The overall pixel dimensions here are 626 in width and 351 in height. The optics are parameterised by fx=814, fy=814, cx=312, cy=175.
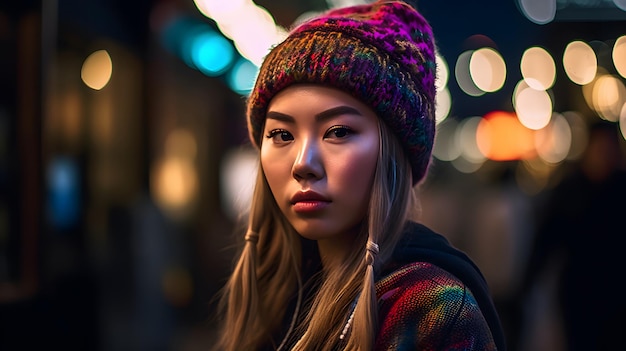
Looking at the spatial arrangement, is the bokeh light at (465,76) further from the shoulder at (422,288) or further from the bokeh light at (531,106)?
the shoulder at (422,288)

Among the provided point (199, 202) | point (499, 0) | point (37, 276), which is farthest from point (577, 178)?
point (199, 202)

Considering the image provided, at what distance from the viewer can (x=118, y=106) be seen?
27.2ft

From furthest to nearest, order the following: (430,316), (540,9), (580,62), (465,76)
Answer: (465,76) → (580,62) → (540,9) → (430,316)

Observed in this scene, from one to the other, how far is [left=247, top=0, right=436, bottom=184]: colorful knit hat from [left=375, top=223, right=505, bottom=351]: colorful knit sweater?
12.8 inches

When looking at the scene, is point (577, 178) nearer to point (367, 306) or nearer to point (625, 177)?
point (625, 177)

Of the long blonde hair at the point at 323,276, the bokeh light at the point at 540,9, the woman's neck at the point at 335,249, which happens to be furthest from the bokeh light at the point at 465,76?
the woman's neck at the point at 335,249

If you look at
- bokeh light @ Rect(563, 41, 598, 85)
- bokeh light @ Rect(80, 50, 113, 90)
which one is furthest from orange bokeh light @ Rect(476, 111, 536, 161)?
bokeh light @ Rect(80, 50, 113, 90)

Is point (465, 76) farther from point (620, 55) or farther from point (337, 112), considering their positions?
point (337, 112)

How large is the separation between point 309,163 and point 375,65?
0.94 ft

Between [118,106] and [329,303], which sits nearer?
[329,303]

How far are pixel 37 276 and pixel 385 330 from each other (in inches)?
146

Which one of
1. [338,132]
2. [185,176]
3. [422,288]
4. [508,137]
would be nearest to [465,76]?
[185,176]

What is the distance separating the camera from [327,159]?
77.5 inches

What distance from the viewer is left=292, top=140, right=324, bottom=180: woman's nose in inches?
76.9
